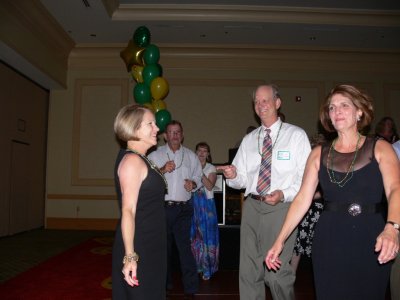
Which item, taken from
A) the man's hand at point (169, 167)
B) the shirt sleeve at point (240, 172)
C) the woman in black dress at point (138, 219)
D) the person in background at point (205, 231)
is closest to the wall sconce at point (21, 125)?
the person in background at point (205, 231)

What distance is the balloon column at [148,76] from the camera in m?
6.06

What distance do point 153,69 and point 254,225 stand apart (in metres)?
4.18

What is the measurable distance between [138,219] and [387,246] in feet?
3.47

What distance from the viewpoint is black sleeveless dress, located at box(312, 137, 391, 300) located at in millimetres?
Answer: 1660

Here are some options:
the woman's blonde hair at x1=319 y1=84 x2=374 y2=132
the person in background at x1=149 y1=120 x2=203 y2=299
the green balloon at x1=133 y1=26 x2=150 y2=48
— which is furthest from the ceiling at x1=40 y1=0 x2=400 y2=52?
the woman's blonde hair at x1=319 y1=84 x2=374 y2=132

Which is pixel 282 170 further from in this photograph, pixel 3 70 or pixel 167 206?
pixel 3 70

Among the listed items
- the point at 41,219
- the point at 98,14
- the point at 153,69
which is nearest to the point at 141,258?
the point at 153,69

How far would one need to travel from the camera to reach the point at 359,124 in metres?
1.86

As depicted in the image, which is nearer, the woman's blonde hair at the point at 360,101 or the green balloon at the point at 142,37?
the woman's blonde hair at the point at 360,101

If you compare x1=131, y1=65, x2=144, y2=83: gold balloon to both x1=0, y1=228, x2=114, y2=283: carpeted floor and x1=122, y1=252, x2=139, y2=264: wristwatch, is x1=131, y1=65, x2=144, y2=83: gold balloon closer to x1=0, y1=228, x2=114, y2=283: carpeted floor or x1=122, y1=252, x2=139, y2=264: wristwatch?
x1=0, y1=228, x2=114, y2=283: carpeted floor

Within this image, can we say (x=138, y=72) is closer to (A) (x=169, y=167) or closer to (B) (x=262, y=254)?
(A) (x=169, y=167)

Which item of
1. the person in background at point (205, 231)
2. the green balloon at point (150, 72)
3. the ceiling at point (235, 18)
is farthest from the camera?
the ceiling at point (235, 18)

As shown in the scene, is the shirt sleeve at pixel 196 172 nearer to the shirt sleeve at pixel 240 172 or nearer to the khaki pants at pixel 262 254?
the shirt sleeve at pixel 240 172

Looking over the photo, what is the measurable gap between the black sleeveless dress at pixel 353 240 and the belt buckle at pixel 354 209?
1 cm
